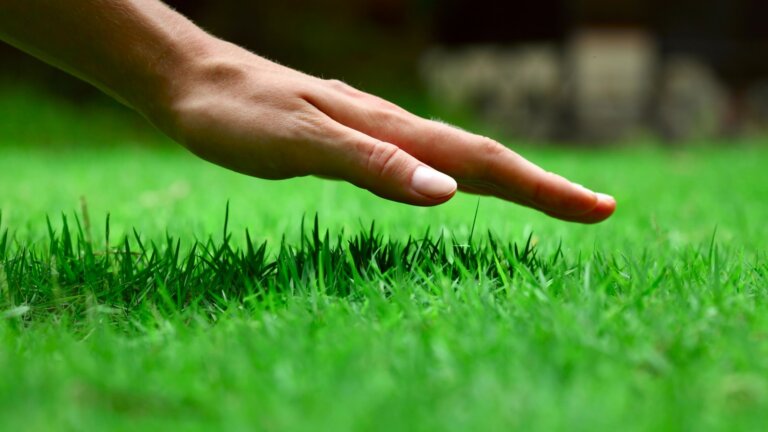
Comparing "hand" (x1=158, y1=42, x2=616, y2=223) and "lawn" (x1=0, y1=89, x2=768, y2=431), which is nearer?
"lawn" (x1=0, y1=89, x2=768, y2=431)

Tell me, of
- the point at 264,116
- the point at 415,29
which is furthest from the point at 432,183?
the point at 415,29

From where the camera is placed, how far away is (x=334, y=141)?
142 cm

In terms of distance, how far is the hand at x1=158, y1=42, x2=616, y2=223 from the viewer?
4.66ft

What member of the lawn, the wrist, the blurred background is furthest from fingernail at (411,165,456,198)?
the blurred background

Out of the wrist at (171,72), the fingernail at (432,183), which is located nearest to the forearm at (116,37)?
the wrist at (171,72)

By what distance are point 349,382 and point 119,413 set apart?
0.26m

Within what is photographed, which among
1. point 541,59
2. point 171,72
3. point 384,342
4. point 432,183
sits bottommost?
point 384,342

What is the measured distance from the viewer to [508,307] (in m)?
1.30

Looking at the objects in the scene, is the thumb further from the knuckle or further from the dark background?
the dark background

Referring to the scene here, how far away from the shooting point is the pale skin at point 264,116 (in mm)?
1426

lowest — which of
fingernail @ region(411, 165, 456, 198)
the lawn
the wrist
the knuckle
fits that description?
the lawn

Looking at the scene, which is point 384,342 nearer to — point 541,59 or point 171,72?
point 171,72

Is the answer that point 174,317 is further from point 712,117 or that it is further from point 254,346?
point 712,117

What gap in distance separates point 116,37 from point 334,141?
0.48m
